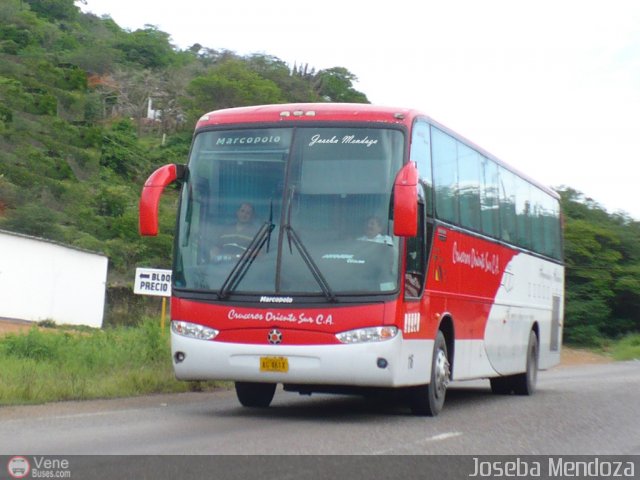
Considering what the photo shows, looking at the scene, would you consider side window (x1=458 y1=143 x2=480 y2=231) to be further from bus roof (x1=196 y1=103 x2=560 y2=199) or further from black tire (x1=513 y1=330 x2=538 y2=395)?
black tire (x1=513 y1=330 x2=538 y2=395)

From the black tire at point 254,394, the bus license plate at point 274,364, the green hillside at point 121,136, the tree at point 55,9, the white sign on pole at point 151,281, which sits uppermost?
the tree at point 55,9

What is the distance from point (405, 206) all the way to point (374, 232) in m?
0.74

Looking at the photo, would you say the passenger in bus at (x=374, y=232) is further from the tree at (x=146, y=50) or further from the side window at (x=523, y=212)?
the tree at (x=146, y=50)

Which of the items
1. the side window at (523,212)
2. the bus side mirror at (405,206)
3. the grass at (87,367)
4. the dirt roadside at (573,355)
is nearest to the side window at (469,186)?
the side window at (523,212)

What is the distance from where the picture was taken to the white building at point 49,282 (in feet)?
153

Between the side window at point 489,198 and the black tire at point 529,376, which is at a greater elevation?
the side window at point 489,198

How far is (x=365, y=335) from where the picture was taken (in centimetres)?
1208

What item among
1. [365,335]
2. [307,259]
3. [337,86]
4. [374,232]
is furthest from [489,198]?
[337,86]

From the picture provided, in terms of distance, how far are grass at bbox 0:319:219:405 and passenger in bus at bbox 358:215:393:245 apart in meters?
4.38

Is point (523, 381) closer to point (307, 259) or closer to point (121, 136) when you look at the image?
point (307, 259)

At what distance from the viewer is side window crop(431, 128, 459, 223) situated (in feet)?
46.4

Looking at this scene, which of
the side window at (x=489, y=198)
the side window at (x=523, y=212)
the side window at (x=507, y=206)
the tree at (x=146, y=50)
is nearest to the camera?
the side window at (x=489, y=198)

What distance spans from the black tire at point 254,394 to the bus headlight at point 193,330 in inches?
61.0
